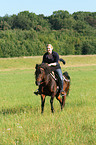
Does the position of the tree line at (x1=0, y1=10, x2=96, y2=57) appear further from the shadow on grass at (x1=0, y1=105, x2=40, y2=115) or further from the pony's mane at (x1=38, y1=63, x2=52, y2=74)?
the pony's mane at (x1=38, y1=63, x2=52, y2=74)

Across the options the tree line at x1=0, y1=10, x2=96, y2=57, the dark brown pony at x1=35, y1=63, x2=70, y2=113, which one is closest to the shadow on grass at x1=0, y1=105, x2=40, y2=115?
the dark brown pony at x1=35, y1=63, x2=70, y2=113

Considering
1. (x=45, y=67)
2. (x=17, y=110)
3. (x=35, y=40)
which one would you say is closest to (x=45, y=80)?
(x=45, y=67)

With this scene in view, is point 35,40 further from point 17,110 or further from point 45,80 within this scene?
point 45,80

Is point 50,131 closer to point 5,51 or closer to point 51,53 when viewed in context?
point 51,53

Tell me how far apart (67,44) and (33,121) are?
80.5m

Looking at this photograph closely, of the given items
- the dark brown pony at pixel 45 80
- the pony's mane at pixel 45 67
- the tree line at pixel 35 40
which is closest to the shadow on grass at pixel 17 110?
the dark brown pony at pixel 45 80

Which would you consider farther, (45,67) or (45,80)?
(45,80)

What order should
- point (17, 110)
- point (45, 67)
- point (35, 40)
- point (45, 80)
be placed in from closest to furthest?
point (45, 67) → point (45, 80) → point (17, 110) → point (35, 40)

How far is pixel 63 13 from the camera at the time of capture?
541 ft

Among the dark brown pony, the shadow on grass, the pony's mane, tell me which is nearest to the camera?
the dark brown pony

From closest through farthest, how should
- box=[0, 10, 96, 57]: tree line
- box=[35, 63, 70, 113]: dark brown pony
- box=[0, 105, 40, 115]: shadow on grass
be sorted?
box=[35, 63, 70, 113]: dark brown pony < box=[0, 105, 40, 115]: shadow on grass < box=[0, 10, 96, 57]: tree line

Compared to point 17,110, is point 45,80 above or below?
above

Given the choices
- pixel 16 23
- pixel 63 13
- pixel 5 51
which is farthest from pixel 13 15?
pixel 5 51

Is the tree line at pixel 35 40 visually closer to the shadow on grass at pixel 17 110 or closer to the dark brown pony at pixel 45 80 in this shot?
the shadow on grass at pixel 17 110
